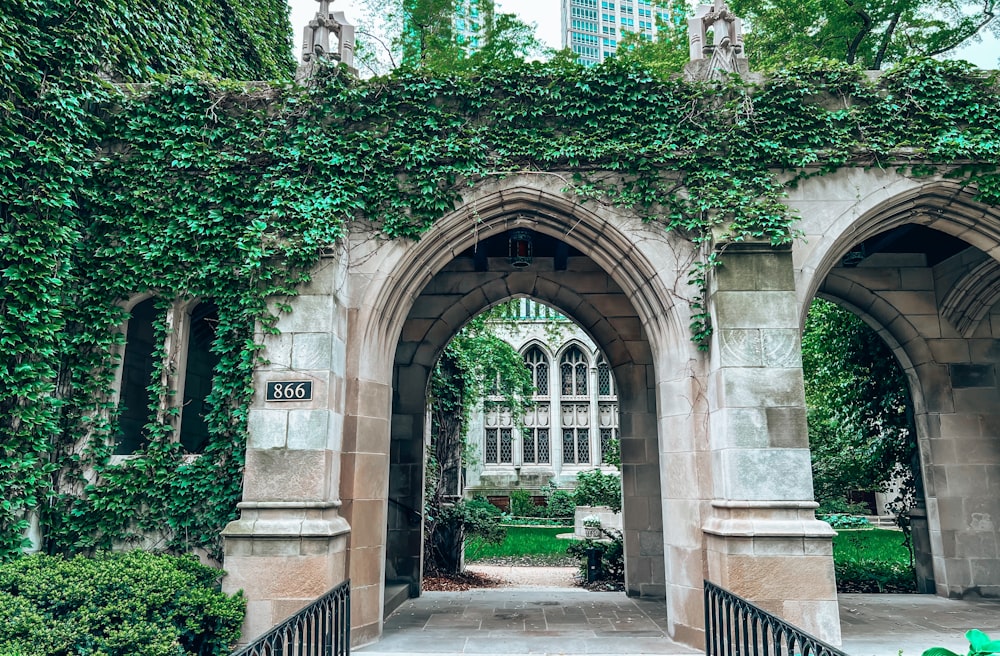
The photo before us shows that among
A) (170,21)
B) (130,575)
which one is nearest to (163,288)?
(130,575)

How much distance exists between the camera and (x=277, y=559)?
19.0 ft

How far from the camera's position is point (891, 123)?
6812mm

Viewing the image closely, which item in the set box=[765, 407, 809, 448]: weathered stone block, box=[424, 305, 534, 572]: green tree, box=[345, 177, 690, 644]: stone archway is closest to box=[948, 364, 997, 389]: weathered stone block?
box=[345, 177, 690, 644]: stone archway

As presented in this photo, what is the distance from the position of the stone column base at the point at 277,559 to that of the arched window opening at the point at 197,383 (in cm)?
236

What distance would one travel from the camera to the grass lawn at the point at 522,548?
14.5 meters

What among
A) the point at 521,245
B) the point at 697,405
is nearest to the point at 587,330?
the point at 521,245

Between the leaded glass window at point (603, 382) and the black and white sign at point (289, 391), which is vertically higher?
the leaded glass window at point (603, 382)

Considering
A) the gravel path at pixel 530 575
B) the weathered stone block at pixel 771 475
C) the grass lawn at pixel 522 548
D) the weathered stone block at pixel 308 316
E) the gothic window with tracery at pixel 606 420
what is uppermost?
the gothic window with tracery at pixel 606 420

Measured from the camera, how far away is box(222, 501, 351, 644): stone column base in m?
5.73

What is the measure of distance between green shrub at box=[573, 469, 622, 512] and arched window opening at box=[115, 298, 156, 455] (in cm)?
991

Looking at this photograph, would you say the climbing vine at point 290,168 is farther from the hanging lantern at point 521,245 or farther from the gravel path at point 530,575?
the gravel path at point 530,575

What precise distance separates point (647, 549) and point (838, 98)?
5983 millimetres

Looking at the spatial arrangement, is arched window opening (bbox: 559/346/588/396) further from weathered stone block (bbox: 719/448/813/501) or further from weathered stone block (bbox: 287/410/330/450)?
weathered stone block (bbox: 287/410/330/450)

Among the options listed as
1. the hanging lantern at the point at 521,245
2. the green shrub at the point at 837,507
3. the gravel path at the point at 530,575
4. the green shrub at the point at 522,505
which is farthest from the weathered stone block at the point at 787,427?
the green shrub at the point at 522,505
